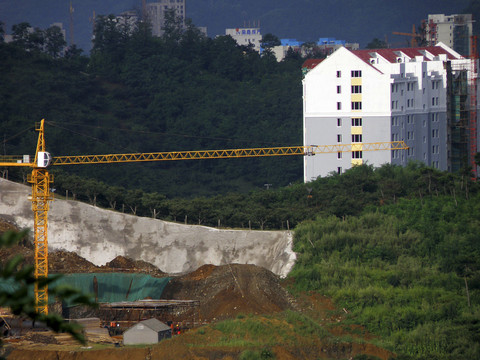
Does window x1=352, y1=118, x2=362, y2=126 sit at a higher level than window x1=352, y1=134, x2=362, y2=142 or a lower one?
higher

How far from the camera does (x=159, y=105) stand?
107 meters

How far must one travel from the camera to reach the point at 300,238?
48.7m

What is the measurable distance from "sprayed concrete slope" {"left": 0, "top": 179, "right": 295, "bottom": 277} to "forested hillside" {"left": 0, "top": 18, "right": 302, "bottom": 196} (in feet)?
103

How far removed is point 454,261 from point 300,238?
803cm

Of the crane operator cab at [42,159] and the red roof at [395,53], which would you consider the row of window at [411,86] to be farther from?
the crane operator cab at [42,159]

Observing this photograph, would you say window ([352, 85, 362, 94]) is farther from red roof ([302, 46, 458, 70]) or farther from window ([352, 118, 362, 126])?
red roof ([302, 46, 458, 70])

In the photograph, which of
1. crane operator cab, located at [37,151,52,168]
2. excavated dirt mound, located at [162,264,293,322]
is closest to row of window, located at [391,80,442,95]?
excavated dirt mound, located at [162,264,293,322]

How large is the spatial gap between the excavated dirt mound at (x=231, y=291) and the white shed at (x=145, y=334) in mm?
3815

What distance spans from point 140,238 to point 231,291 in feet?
38.9

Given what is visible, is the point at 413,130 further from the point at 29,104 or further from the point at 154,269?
the point at 29,104

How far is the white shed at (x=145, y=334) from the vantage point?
1411 inches

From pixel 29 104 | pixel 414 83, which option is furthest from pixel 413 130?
pixel 29 104

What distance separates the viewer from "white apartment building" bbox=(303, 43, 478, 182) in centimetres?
6738

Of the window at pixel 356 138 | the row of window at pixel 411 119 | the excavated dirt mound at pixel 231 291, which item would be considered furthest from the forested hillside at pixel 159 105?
the excavated dirt mound at pixel 231 291
